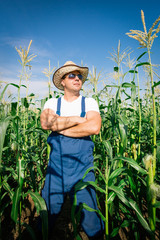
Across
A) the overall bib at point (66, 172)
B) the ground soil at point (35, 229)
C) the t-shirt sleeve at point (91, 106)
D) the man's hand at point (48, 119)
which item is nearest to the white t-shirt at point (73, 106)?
the t-shirt sleeve at point (91, 106)

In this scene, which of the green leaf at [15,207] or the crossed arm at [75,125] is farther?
the crossed arm at [75,125]

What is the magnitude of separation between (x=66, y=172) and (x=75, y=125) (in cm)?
68

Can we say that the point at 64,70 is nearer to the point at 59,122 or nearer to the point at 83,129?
the point at 59,122

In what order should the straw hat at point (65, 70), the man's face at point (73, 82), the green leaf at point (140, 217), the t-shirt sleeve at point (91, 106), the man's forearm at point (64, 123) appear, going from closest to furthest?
the green leaf at point (140, 217)
the man's forearm at point (64, 123)
the t-shirt sleeve at point (91, 106)
the man's face at point (73, 82)
the straw hat at point (65, 70)

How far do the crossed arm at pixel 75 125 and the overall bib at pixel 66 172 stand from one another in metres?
0.12

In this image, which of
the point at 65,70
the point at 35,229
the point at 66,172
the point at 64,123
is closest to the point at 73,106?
the point at 64,123

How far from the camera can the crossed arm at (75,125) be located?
1930 mm

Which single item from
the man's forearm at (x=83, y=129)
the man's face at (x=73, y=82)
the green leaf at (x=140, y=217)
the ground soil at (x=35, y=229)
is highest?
the man's face at (x=73, y=82)

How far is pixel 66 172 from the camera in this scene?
1.93 meters

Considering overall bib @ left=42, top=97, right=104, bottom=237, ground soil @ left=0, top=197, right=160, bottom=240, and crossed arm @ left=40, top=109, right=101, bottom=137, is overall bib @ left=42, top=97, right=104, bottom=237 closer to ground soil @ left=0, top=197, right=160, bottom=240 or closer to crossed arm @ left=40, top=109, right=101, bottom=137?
crossed arm @ left=40, top=109, right=101, bottom=137

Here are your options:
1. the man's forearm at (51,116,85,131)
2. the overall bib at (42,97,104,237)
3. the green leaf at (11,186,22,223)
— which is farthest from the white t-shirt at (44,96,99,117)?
the green leaf at (11,186,22,223)

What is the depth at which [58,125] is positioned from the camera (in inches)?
77.2

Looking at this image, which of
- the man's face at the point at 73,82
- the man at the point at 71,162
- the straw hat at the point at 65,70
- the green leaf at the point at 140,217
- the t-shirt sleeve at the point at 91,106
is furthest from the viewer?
the straw hat at the point at 65,70

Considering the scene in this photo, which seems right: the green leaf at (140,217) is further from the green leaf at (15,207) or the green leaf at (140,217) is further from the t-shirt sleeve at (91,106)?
the t-shirt sleeve at (91,106)
